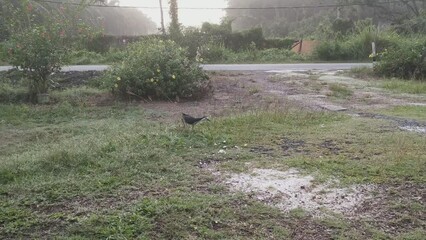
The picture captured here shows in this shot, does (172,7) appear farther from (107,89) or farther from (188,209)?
(188,209)

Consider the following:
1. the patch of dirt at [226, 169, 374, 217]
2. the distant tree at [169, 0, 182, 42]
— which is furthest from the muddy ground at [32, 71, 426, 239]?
the distant tree at [169, 0, 182, 42]

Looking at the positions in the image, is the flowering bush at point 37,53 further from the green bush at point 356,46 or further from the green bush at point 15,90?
the green bush at point 356,46

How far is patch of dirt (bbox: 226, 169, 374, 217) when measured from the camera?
3.54 meters

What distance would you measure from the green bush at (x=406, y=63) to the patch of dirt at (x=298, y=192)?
10219 mm

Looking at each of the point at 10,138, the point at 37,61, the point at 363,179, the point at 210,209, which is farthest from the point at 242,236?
the point at 37,61

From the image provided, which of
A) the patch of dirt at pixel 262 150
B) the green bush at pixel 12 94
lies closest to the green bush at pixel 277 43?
the green bush at pixel 12 94

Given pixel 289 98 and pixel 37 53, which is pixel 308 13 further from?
pixel 37 53

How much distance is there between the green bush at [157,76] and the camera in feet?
29.7

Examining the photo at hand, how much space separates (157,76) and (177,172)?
5.12 metres

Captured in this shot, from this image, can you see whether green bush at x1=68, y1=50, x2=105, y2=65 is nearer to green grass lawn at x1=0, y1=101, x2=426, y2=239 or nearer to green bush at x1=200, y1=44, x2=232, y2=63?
green bush at x1=200, y1=44, x2=232, y2=63

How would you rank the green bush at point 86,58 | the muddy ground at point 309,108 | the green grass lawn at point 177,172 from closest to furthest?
the green grass lawn at point 177,172 < the muddy ground at point 309,108 < the green bush at point 86,58

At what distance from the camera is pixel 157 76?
909cm

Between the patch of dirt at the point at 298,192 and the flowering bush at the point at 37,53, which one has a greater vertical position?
the flowering bush at the point at 37,53

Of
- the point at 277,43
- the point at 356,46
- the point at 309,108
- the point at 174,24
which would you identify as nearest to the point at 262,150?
the point at 309,108
